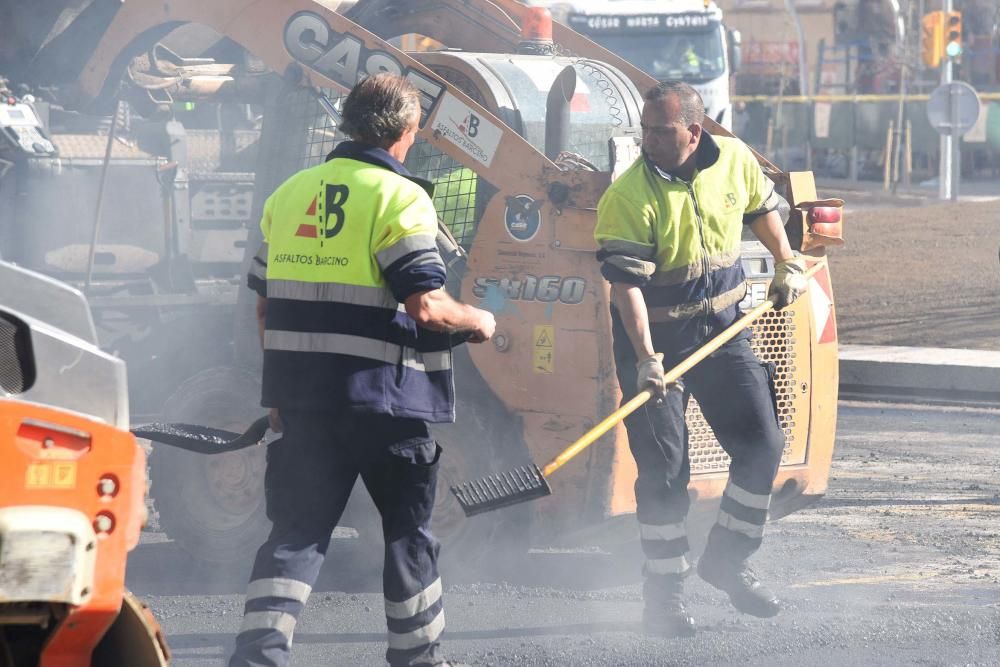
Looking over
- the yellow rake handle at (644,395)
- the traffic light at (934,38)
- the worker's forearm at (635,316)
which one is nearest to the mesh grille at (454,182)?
the worker's forearm at (635,316)

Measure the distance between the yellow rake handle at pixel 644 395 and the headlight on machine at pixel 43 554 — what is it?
7.31 ft

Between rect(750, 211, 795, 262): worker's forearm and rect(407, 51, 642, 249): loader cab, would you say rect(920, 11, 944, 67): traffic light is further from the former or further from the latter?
rect(750, 211, 795, 262): worker's forearm

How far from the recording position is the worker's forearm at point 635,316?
500 centimetres

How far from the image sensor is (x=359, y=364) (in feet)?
13.4

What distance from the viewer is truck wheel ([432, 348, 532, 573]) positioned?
5.61 meters

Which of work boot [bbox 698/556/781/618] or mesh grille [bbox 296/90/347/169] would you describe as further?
mesh grille [bbox 296/90/347/169]

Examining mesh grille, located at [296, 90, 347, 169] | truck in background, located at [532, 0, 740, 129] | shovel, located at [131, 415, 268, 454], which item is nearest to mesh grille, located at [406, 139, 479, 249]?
mesh grille, located at [296, 90, 347, 169]

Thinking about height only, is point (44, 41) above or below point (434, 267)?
above

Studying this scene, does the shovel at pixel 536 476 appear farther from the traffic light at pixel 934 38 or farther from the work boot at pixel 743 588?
the traffic light at pixel 934 38

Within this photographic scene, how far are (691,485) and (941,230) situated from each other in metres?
13.1

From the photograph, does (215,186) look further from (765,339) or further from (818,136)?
(818,136)

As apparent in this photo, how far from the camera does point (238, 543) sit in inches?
238

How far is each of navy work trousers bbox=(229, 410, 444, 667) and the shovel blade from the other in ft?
1.93

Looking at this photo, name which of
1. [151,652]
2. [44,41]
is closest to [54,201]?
[44,41]
